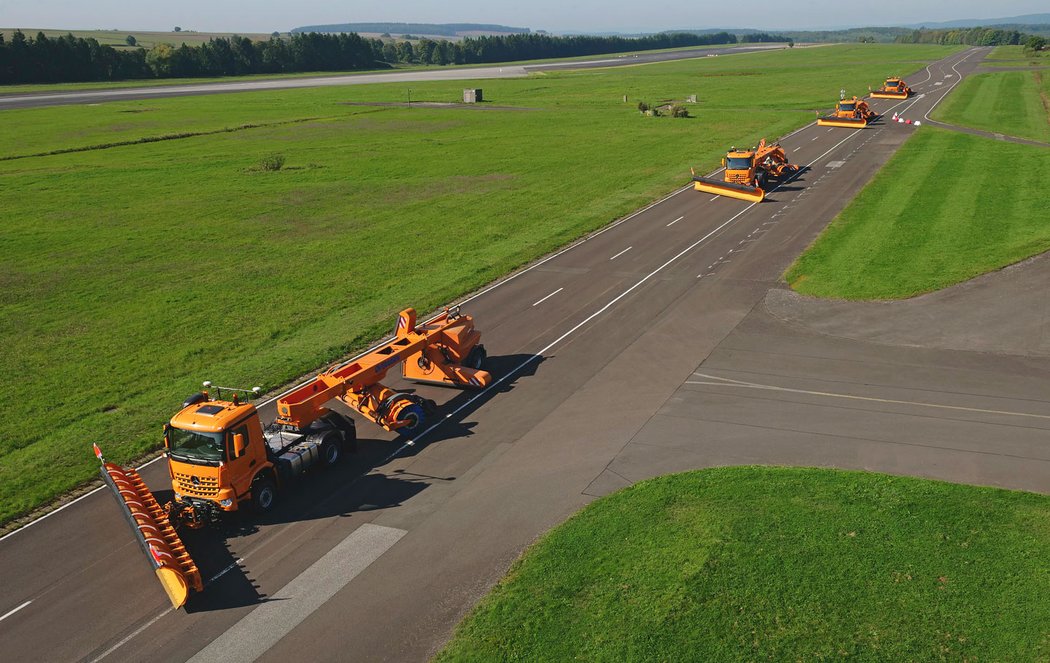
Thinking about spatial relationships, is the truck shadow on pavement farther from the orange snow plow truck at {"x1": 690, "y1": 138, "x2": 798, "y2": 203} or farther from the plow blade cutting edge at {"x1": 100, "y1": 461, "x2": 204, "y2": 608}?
the orange snow plow truck at {"x1": 690, "y1": 138, "x2": 798, "y2": 203}

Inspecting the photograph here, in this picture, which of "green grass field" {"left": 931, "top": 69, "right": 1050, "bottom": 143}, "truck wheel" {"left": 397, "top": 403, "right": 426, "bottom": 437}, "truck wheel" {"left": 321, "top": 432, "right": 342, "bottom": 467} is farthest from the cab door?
"green grass field" {"left": 931, "top": 69, "right": 1050, "bottom": 143}

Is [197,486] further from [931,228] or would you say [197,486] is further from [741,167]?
[741,167]

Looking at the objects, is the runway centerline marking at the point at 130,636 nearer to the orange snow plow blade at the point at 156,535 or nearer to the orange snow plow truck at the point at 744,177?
the orange snow plow blade at the point at 156,535

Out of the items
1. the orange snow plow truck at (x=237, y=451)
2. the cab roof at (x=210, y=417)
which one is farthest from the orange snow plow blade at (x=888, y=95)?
the cab roof at (x=210, y=417)

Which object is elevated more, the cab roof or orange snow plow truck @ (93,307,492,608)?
the cab roof

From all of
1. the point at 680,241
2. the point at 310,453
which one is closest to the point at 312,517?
the point at 310,453

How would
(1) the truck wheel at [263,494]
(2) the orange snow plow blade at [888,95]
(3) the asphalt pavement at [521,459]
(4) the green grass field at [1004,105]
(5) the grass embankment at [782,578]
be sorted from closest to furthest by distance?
(5) the grass embankment at [782,578], (3) the asphalt pavement at [521,459], (1) the truck wheel at [263,494], (4) the green grass field at [1004,105], (2) the orange snow plow blade at [888,95]

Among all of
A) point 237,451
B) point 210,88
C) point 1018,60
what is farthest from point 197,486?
point 1018,60
